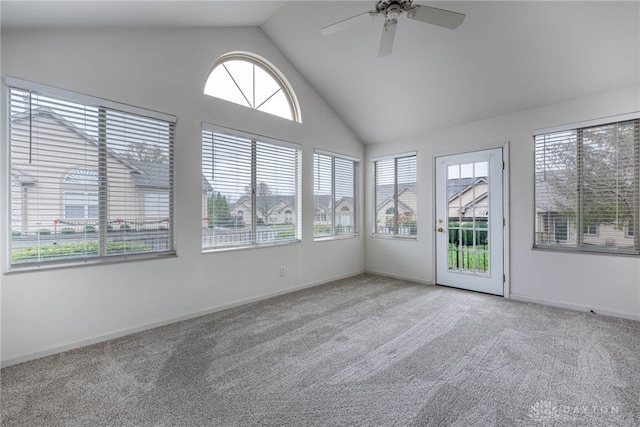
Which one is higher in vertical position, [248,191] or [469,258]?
Result: [248,191]

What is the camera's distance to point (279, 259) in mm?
4016

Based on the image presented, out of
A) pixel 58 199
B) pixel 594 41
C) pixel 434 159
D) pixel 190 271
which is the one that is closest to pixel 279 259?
pixel 190 271

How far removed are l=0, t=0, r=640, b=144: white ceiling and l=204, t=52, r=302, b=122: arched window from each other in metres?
0.36

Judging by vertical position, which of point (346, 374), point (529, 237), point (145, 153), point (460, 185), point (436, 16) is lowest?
point (346, 374)

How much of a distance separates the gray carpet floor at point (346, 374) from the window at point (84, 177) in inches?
34.2

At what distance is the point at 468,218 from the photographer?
4211 mm

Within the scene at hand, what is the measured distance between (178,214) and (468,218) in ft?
12.5

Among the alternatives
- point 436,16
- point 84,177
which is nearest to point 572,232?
point 436,16

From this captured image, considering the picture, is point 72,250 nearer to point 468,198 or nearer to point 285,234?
point 285,234

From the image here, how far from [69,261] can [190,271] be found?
3.34 ft

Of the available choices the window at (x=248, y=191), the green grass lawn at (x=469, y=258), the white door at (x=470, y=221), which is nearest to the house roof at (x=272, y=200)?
the window at (x=248, y=191)

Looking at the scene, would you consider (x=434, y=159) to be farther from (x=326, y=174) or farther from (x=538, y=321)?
(x=538, y=321)

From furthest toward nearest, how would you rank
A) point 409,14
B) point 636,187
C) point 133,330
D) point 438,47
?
point 438,47 → point 636,187 → point 133,330 → point 409,14

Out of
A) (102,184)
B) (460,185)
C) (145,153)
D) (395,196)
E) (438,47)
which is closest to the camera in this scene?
(102,184)
